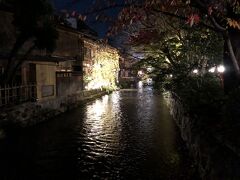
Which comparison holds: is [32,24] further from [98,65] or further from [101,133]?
[98,65]

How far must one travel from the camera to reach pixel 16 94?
2352 centimetres

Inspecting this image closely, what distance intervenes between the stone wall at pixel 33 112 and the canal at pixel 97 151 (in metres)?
0.78

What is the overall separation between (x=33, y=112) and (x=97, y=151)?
9.99 meters

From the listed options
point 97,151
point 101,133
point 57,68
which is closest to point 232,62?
point 97,151

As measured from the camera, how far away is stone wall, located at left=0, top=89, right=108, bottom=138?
2028 cm

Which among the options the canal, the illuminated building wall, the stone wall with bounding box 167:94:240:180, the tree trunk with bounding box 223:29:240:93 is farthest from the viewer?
the illuminated building wall

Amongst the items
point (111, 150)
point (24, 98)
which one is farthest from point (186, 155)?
point (24, 98)

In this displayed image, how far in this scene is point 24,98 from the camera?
80.6ft

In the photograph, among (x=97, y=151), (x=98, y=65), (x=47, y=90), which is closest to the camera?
(x=97, y=151)

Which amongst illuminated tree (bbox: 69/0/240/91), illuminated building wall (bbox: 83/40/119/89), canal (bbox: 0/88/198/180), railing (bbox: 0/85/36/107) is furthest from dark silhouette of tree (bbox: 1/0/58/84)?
illuminated building wall (bbox: 83/40/119/89)

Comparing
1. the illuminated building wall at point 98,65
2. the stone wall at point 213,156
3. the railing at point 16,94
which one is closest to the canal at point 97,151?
the stone wall at point 213,156

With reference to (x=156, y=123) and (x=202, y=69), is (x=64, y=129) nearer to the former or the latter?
(x=156, y=123)

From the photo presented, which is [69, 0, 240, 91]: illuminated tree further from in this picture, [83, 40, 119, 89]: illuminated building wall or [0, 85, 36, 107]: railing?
[83, 40, 119, 89]: illuminated building wall

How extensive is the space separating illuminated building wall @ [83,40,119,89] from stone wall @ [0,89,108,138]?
14.8 metres
